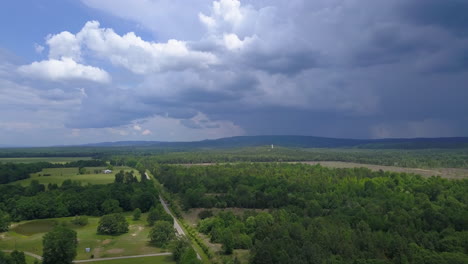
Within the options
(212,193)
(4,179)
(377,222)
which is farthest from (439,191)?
(4,179)

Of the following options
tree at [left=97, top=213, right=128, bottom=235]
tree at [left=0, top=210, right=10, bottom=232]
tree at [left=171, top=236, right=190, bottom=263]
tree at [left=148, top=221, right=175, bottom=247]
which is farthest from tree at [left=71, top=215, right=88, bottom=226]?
tree at [left=171, top=236, right=190, bottom=263]

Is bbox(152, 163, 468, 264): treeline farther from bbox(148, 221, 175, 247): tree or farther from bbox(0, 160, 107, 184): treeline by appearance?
bbox(0, 160, 107, 184): treeline

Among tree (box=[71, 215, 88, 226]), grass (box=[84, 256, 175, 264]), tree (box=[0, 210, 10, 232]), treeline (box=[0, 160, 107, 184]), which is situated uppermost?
treeline (box=[0, 160, 107, 184])

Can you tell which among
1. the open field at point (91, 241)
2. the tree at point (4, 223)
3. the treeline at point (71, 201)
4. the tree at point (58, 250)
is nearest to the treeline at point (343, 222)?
the open field at point (91, 241)

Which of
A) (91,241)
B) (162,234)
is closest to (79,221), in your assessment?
(91,241)

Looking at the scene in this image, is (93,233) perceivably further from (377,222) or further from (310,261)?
(377,222)

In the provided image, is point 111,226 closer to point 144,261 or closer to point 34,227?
point 144,261

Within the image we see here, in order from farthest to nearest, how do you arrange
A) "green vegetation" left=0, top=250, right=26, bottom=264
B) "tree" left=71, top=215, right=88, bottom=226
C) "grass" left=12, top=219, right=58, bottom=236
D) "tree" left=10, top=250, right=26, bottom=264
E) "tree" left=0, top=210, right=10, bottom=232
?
"tree" left=71, top=215, right=88, bottom=226, "grass" left=12, top=219, right=58, bottom=236, "tree" left=0, top=210, right=10, bottom=232, "tree" left=10, top=250, right=26, bottom=264, "green vegetation" left=0, top=250, right=26, bottom=264
